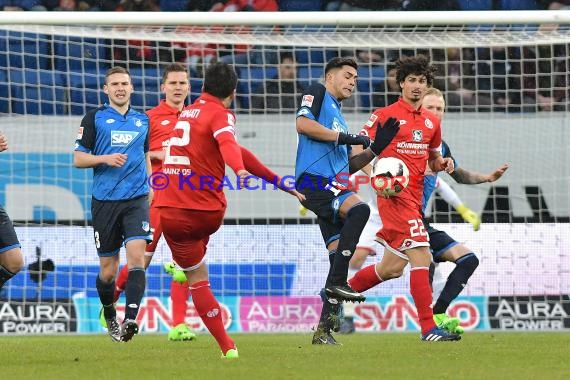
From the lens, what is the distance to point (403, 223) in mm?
9141

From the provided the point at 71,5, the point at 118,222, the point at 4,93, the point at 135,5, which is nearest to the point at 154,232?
the point at 118,222

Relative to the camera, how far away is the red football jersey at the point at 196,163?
7312mm

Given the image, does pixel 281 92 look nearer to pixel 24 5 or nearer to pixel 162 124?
pixel 162 124

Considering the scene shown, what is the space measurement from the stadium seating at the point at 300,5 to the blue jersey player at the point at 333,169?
893 cm

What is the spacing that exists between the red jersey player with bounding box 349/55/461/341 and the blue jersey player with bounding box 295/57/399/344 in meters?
0.38

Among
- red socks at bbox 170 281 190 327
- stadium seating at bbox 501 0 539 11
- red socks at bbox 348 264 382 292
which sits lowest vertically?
red socks at bbox 170 281 190 327

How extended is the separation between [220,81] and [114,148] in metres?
2.42

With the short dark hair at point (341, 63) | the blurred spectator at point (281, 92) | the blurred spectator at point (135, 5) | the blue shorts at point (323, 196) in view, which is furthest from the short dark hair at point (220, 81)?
the blurred spectator at point (135, 5)

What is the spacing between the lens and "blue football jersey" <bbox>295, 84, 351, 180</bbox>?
8.87m

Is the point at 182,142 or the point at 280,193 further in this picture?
the point at 280,193

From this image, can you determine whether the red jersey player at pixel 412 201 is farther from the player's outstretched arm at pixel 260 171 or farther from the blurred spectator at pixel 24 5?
the blurred spectator at pixel 24 5

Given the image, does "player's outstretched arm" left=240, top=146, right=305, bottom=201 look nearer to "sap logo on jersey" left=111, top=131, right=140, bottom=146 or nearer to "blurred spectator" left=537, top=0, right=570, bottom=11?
"sap logo on jersey" left=111, top=131, right=140, bottom=146

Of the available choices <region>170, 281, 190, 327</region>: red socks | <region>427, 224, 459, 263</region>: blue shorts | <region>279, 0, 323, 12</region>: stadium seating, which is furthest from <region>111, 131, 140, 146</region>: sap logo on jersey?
<region>279, 0, 323, 12</region>: stadium seating

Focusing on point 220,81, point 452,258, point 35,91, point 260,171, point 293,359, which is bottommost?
point 293,359
